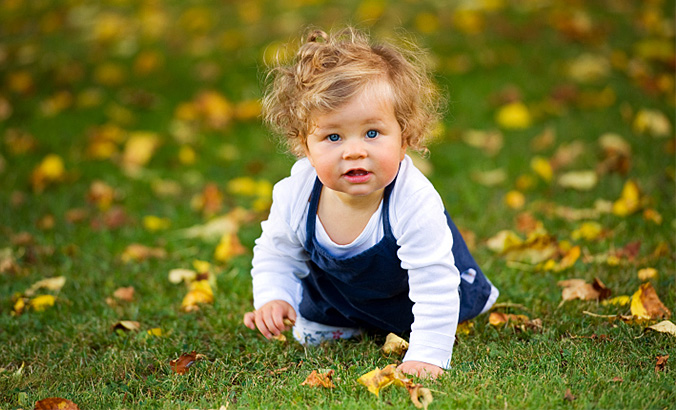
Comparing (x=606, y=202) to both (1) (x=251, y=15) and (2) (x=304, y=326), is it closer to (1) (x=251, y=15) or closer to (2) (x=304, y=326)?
(2) (x=304, y=326)

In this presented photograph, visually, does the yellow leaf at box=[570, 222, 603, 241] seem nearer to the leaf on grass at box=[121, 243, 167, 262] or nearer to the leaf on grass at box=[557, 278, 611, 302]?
the leaf on grass at box=[557, 278, 611, 302]

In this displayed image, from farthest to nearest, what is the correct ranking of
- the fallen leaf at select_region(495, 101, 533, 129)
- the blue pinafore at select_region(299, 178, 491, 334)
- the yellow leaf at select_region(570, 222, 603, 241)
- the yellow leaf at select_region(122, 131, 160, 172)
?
1. the fallen leaf at select_region(495, 101, 533, 129)
2. the yellow leaf at select_region(122, 131, 160, 172)
3. the yellow leaf at select_region(570, 222, 603, 241)
4. the blue pinafore at select_region(299, 178, 491, 334)

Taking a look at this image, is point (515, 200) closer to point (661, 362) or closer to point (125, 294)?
point (661, 362)

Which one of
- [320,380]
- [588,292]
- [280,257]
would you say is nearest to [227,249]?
[280,257]

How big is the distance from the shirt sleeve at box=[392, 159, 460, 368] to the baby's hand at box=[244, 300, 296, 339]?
1.56ft

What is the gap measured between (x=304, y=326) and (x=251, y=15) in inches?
205

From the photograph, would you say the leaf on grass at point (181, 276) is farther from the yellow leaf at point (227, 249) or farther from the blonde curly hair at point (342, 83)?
the blonde curly hair at point (342, 83)

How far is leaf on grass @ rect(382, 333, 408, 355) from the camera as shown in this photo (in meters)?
2.45

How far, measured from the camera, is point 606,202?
12.4 feet

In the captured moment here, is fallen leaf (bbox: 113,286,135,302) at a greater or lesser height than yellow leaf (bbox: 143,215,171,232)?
lesser

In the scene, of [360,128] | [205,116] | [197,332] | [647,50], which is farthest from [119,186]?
[647,50]

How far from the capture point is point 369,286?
2465 millimetres

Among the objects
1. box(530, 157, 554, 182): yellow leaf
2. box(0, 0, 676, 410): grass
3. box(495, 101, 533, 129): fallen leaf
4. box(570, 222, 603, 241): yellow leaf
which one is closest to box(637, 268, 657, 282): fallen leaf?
box(0, 0, 676, 410): grass

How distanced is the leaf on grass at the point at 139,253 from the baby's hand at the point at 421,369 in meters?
1.71
